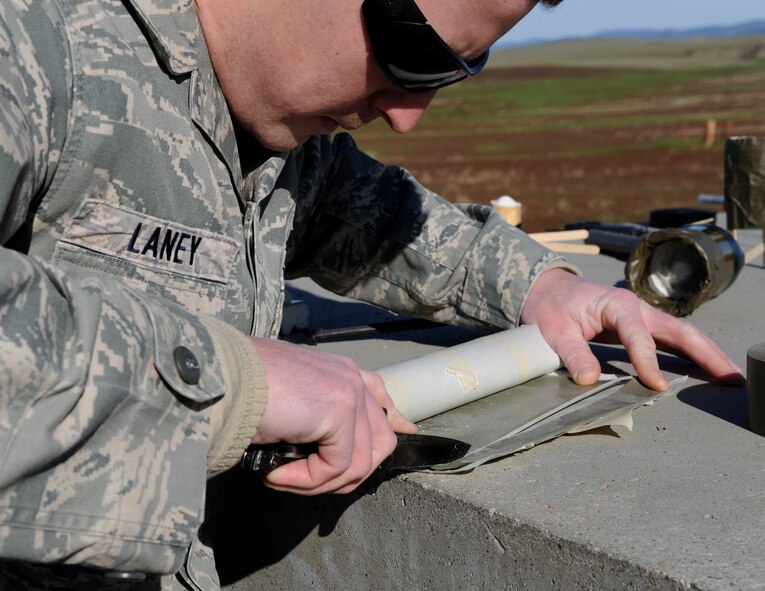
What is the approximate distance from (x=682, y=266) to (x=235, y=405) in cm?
205

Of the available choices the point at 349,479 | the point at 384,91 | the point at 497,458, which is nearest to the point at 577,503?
the point at 497,458

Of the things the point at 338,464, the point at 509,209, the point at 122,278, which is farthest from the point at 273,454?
the point at 509,209

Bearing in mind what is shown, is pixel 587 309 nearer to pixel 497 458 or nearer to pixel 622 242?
pixel 497 458

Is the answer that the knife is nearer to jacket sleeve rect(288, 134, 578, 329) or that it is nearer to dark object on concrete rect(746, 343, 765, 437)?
dark object on concrete rect(746, 343, 765, 437)

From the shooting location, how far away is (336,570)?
188 centimetres

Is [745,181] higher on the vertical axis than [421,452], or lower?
lower

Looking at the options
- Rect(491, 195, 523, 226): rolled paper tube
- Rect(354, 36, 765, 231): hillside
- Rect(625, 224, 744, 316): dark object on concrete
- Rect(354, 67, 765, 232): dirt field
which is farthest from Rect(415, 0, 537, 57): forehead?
Rect(354, 36, 765, 231): hillside

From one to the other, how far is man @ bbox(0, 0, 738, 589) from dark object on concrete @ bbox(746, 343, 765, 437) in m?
0.23

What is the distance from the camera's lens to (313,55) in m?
1.72

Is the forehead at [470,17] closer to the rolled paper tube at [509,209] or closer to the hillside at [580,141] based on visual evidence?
the rolled paper tube at [509,209]

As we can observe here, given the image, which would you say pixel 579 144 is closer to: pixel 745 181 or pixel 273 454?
pixel 745 181

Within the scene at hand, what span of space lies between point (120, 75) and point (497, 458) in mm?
925

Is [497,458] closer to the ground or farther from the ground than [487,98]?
farther from the ground

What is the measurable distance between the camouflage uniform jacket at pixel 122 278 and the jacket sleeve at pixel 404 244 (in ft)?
0.84
